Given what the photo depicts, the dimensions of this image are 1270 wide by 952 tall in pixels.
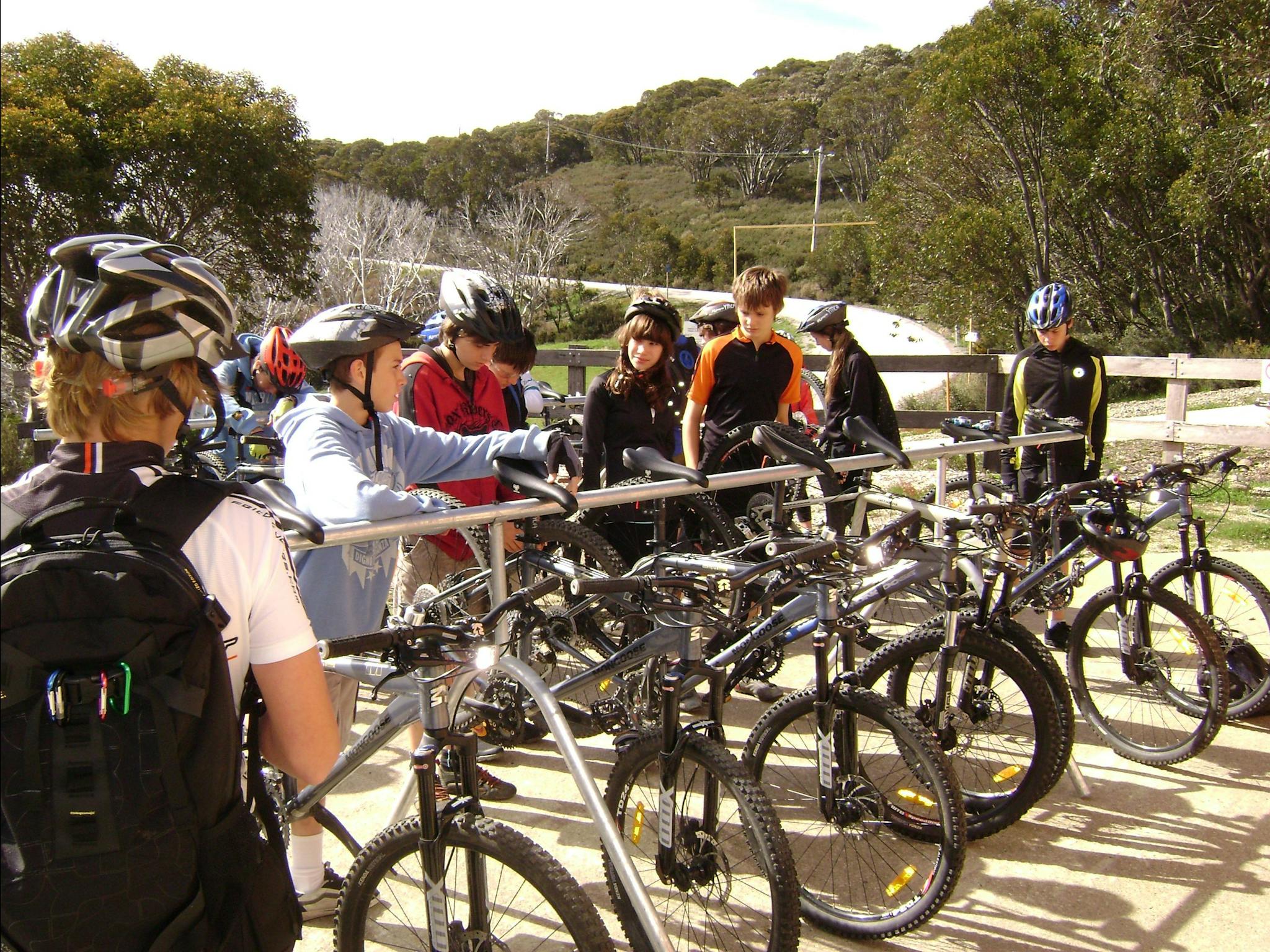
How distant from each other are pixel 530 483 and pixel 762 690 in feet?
6.61

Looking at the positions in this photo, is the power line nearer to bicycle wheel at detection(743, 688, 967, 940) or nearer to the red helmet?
the red helmet

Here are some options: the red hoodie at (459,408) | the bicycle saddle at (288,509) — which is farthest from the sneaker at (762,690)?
the bicycle saddle at (288,509)

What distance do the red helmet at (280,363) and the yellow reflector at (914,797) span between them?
564 centimetres

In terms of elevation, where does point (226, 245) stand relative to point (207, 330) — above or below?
above

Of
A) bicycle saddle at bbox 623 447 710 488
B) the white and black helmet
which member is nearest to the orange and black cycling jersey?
bicycle saddle at bbox 623 447 710 488

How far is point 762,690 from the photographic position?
4426 mm

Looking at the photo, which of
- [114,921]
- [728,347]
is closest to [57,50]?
[728,347]

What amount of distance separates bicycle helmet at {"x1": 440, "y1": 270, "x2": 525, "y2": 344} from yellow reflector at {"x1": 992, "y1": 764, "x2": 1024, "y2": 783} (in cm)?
255

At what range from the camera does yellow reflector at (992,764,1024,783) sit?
12.4 ft

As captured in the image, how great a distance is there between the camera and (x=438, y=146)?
89.3m

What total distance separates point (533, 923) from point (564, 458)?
4.37 feet

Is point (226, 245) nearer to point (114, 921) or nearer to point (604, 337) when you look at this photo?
point (114, 921)

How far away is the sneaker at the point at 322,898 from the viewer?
9.71 feet

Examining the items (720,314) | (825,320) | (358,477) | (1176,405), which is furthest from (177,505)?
(1176,405)
